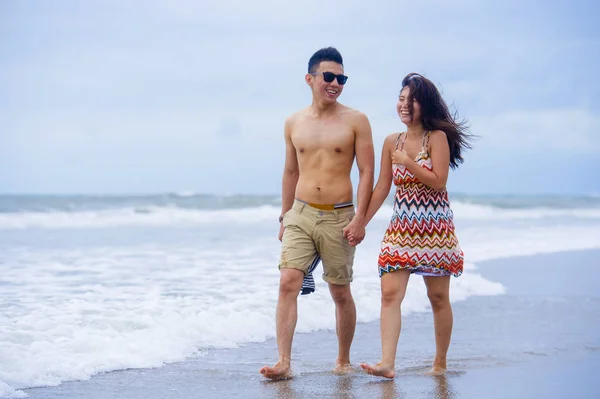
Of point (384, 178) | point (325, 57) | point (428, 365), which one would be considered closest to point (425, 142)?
point (384, 178)

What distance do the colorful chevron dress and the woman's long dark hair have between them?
4.6 inches

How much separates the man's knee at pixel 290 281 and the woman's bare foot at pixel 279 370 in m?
0.41

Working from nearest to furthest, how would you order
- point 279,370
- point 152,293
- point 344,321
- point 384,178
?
1. point 279,370
2. point 384,178
3. point 344,321
4. point 152,293

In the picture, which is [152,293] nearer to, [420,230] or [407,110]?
[420,230]

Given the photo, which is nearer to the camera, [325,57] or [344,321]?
[325,57]

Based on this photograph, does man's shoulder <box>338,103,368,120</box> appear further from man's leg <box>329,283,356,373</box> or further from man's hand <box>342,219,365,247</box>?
man's leg <box>329,283,356,373</box>

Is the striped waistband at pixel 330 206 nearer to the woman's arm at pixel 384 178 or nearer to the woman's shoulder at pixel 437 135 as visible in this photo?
the woman's arm at pixel 384 178

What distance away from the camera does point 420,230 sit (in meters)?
4.96

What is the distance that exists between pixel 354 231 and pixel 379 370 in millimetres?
884

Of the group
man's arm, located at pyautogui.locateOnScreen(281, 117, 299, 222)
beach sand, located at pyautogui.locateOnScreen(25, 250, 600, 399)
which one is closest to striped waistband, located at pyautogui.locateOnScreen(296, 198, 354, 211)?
man's arm, located at pyautogui.locateOnScreen(281, 117, 299, 222)

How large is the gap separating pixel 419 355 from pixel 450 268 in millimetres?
1250

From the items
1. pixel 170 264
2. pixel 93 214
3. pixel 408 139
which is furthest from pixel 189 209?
pixel 408 139

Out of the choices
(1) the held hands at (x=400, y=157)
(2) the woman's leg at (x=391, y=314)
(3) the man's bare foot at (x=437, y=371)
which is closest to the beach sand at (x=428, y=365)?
(3) the man's bare foot at (x=437, y=371)

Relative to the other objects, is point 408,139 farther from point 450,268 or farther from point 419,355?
point 419,355
